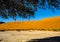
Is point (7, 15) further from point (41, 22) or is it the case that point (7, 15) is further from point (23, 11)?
point (41, 22)

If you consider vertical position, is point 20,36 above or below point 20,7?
below

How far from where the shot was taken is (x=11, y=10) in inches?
656

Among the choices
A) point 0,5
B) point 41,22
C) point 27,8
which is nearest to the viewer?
point 0,5

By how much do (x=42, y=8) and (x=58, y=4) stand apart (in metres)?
1.68

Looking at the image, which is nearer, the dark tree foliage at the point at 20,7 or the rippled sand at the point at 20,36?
the dark tree foliage at the point at 20,7

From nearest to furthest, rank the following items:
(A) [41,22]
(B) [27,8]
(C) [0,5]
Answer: (C) [0,5]
(B) [27,8]
(A) [41,22]

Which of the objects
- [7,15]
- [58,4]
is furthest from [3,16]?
[58,4]

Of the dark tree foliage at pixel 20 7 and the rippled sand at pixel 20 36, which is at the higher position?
the dark tree foliage at pixel 20 7

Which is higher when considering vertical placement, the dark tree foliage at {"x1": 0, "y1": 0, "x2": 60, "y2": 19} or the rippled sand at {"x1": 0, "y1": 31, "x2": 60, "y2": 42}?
the dark tree foliage at {"x1": 0, "y1": 0, "x2": 60, "y2": 19}

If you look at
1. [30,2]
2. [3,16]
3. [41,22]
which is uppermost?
[30,2]

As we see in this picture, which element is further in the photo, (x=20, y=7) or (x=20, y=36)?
(x=20, y=36)

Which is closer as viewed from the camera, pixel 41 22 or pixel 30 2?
pixel 30 2

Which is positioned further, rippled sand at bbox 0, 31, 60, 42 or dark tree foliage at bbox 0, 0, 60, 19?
rippled sand at bbox 0, 31, 60, 42

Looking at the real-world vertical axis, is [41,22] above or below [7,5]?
below
